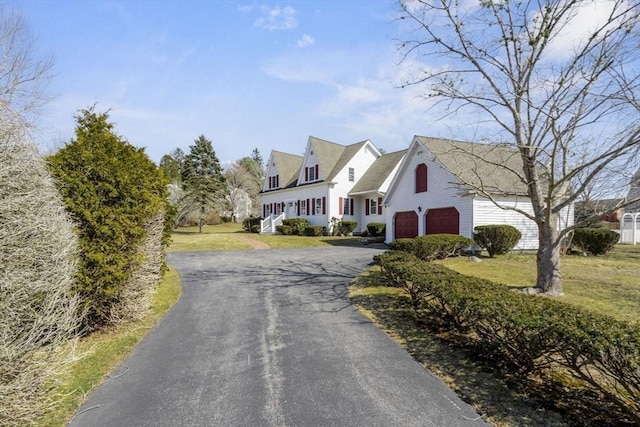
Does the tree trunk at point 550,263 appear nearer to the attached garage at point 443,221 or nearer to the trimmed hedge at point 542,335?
the trimmed hedge at point 542,335

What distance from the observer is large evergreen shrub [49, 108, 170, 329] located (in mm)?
→ 5561

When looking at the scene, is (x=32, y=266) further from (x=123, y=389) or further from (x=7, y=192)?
(x=123, y=389)

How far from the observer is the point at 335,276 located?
11.5m

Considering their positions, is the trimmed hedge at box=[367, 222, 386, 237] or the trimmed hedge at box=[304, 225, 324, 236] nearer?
the trimmed hedge at box=[367, 222, 386, 237]

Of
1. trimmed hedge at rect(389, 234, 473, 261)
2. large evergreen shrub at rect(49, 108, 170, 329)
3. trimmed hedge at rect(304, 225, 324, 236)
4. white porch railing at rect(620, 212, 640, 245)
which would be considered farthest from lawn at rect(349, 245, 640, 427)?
trimmed hedge at rect(304, 225, 324, 236)

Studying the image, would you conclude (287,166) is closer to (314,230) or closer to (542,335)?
(314,230)

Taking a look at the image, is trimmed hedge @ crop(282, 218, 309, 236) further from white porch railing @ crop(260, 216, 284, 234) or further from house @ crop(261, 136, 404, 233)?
white porch railing @ crop(260, 216, 284, 234)

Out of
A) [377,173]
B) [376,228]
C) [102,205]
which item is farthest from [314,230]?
[102,205]

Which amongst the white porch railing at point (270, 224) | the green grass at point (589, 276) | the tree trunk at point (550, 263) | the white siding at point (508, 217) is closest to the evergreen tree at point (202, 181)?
the white porch railing at point (270, 224)

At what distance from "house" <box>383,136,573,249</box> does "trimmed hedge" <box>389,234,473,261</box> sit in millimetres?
1752

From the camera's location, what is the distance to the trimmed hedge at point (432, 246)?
13688 millimetres

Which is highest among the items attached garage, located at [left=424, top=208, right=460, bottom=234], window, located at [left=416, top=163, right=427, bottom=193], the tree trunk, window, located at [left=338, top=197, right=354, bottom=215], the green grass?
window, located at [left=416, top=163, right=427, bottom=193]

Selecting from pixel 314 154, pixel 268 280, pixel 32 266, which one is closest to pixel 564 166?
pixel 268 280

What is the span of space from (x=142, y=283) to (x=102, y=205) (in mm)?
1816
